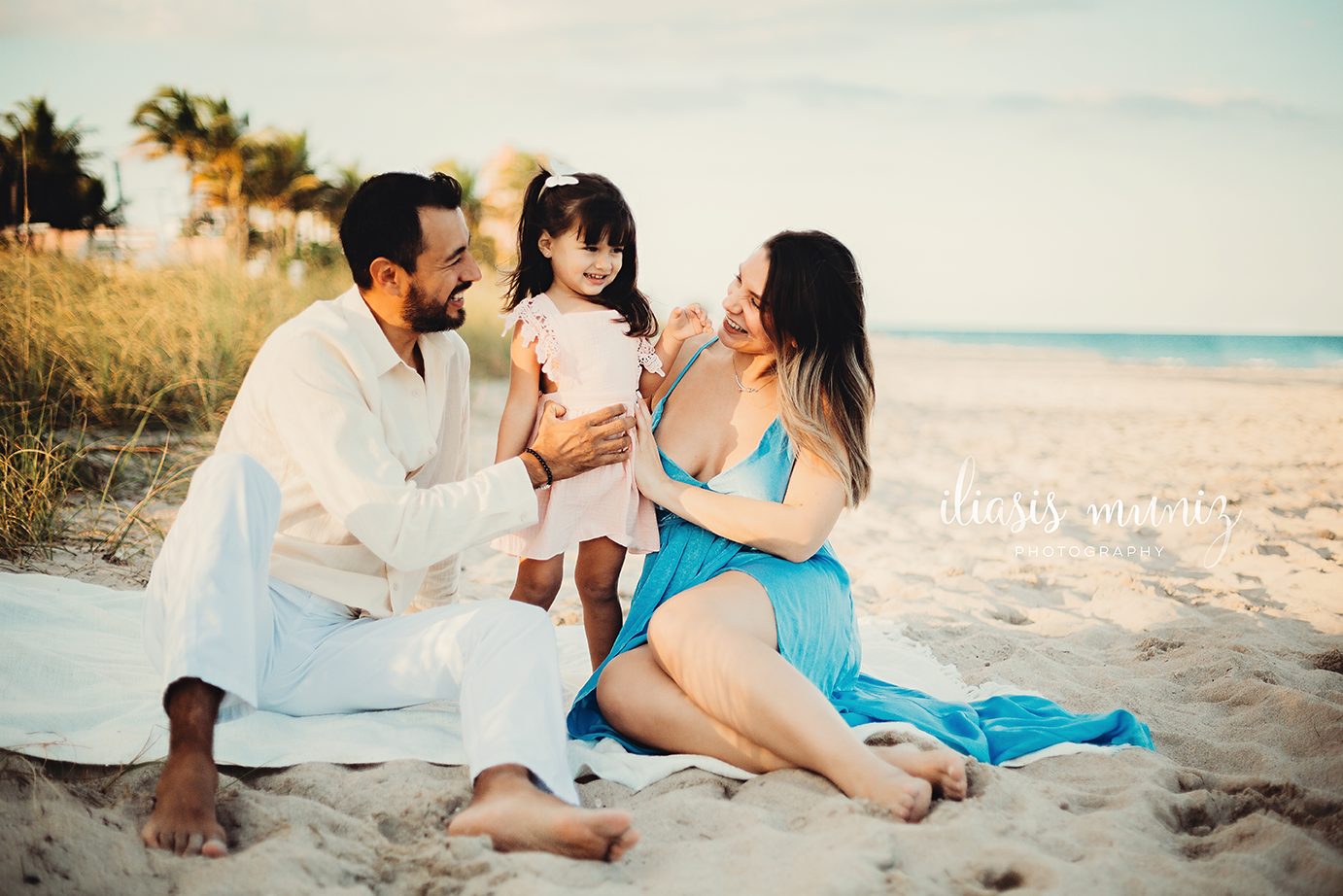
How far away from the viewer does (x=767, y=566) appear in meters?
2.50

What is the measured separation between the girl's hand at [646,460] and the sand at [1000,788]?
0.90m

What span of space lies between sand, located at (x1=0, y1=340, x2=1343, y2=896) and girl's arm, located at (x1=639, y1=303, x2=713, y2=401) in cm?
140

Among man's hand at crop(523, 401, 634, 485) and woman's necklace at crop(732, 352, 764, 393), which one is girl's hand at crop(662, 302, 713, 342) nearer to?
woman's necklace at crop(732, 352, 764, 393)

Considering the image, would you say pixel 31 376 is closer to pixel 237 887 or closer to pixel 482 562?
pixel 482 562

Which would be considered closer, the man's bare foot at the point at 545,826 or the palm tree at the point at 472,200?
the man's bare foot at the point at 545,826

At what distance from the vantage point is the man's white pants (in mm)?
1789

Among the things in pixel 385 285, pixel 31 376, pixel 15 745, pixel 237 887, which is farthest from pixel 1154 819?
pixel 31 376

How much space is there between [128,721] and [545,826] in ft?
4.34

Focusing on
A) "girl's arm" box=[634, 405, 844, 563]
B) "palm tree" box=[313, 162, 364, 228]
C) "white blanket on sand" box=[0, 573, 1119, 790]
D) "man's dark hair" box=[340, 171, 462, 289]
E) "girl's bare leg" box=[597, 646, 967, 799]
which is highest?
"palm tree" box=[313, 162, 364, 228]

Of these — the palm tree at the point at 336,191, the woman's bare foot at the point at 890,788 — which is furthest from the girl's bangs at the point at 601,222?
the palm tree at the point at 336,191

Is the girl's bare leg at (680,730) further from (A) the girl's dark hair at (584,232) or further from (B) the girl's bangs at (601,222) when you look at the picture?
(B) the girl's bangs at (601,222)

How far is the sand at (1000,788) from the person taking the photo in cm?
158

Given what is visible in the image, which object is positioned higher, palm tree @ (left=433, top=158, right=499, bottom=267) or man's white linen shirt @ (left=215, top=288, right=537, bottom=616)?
palm tree @ (left=433, top=158, right=499, bottom=267)

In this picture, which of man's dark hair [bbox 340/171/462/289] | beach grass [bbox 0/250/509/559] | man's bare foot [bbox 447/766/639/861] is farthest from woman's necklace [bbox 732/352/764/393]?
beach grass [bbox 0/250/509/559]
